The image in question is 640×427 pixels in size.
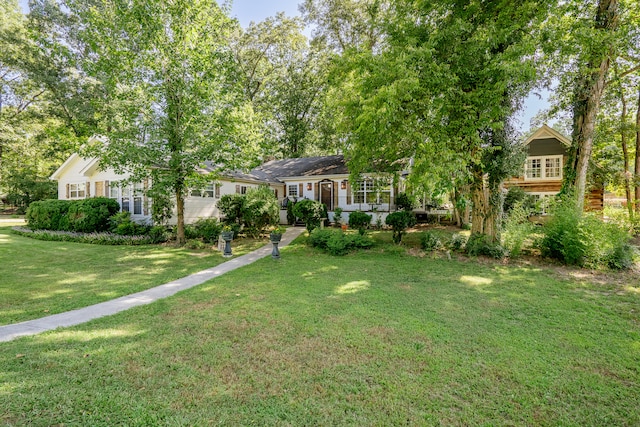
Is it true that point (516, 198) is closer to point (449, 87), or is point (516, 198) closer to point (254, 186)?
point (449, 87)

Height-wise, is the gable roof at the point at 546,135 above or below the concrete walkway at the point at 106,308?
above

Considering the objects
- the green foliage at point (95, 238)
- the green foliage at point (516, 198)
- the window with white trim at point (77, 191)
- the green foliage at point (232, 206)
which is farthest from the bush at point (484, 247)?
the window with white trim at point (77, 191)

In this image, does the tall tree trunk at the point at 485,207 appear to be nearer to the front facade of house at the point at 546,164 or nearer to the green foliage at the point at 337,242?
the green foliage at the point at 337,242

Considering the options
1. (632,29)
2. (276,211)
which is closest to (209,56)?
(276,211)

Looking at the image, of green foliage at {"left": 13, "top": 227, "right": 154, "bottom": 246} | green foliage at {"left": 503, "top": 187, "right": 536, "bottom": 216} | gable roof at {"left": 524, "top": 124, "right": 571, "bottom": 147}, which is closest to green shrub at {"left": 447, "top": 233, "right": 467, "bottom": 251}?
green foliage at {"left": 503, "top": 187, "right": 536, "bottom": 216}

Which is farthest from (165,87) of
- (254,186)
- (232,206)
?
(254,186)

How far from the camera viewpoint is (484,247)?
9734 millimetres

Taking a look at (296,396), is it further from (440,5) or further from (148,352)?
(440,5)

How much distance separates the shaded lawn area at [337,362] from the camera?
2.68m

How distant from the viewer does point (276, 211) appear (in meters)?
13.7

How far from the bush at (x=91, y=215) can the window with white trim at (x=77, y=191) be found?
3.75 meters

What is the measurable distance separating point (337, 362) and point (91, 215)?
15.5 m

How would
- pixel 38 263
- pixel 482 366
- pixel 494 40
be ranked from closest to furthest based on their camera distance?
1. pixel 482 366
2. pixel 494 40
3. pixel 38 263

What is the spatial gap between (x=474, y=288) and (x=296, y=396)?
5368 millimetres
